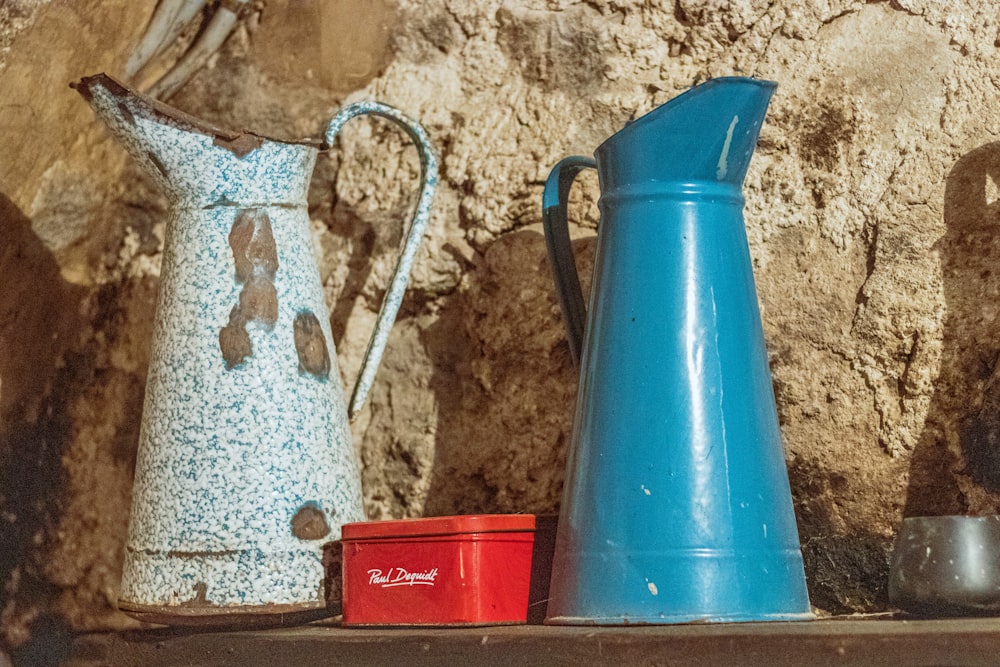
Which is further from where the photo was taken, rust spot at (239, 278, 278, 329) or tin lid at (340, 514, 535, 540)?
rust spot at (239, 278, 278, 329)

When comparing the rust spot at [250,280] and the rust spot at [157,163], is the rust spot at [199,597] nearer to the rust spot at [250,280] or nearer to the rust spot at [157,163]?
the rust spot at [250,280]

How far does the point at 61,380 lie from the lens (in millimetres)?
1107

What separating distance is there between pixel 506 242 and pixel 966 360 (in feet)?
1.26

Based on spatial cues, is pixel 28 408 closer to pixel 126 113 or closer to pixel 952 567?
pixel 126 113

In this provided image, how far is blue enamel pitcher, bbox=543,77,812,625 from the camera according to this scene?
747 mm

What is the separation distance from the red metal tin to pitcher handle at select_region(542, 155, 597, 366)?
15 cm

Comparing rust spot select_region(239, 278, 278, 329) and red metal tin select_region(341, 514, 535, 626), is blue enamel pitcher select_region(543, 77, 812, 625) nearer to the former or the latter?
red metal tin select_region(341, 514, 535, 626)

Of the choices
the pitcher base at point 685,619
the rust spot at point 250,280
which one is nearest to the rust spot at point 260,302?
the rust spot at point 250,280

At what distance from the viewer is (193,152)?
0.91m

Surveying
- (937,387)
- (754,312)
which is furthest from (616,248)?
(937,387)

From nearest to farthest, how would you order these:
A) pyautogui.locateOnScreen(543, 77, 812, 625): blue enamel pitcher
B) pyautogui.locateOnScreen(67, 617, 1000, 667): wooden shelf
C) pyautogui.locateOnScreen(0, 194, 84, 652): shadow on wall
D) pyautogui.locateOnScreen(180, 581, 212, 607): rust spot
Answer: pyautogui.locateOnScreen(67, 617, 1000, 667): wooden shelf
pyautogui.locateOnScreen(543, 77, 812, 625): blue enamel pitcher
pyautogui.locateOnScreen(180, 581, 212, 607): rust spot
pyautogui.locateOnScreen(0, 194, 84, 652): shadow on wall

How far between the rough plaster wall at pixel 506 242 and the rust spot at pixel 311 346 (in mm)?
152

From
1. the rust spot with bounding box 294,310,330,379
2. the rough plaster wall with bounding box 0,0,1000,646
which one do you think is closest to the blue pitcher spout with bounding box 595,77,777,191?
the rough plaster wall with bounding box 0,0,1000,646

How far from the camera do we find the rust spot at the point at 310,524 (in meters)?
0.87
